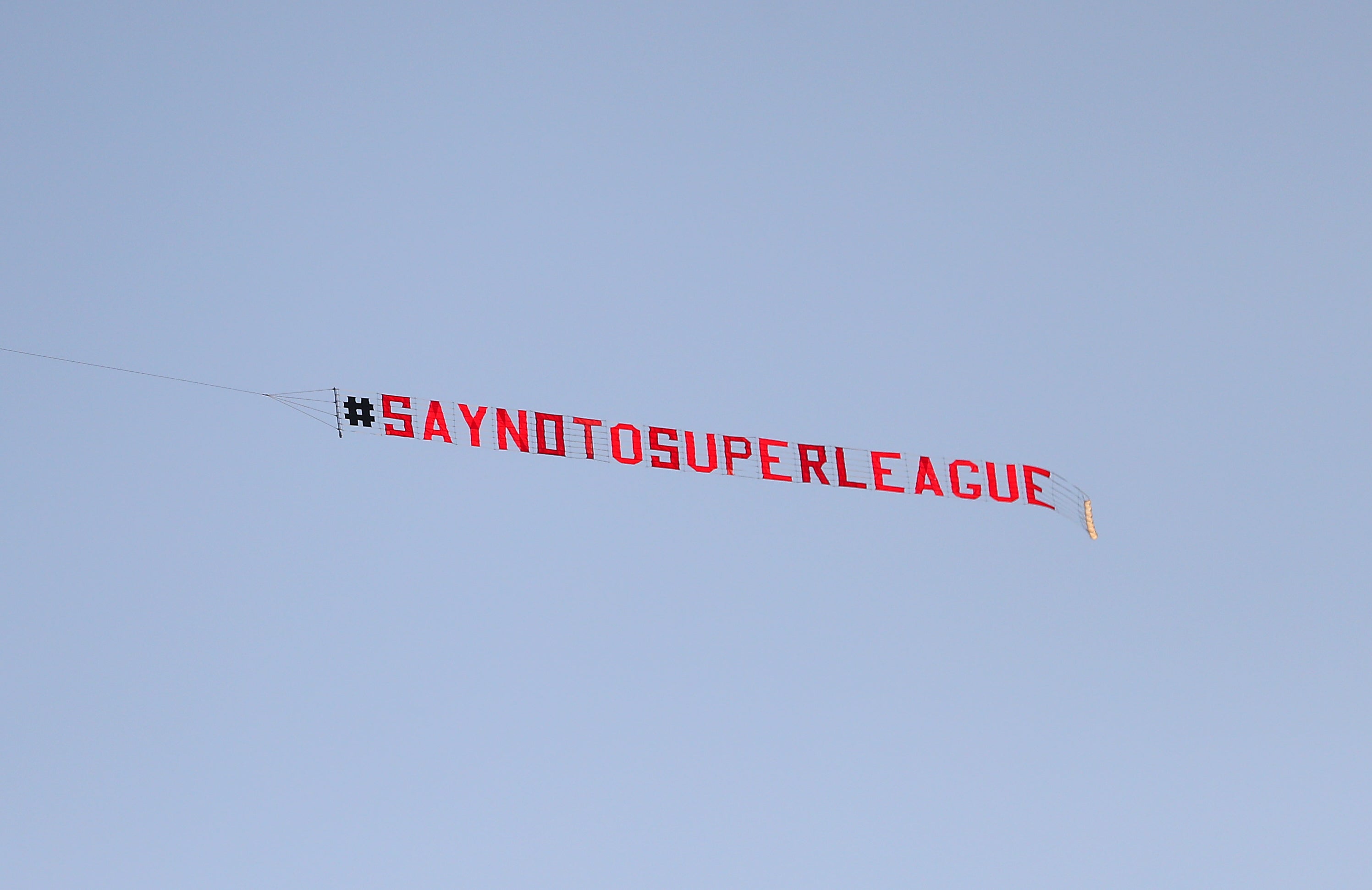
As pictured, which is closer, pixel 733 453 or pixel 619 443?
pixel 619 443

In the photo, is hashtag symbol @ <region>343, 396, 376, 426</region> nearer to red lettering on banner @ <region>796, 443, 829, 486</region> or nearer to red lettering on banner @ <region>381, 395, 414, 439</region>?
red lettering on banner @ <region>381, 395, 414, 439</region>

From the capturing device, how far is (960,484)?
1274 cm

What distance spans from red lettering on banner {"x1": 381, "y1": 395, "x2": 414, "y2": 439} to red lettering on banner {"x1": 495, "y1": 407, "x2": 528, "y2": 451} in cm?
64

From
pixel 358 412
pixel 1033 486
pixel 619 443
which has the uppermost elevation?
pixel 358 412

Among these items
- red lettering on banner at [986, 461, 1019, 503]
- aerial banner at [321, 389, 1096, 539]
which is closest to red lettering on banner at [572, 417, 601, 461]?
aerial banner at [321, 389, 1096, 539]

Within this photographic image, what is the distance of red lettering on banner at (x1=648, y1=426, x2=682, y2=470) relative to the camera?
11.8 metres

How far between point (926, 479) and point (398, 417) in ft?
14.6

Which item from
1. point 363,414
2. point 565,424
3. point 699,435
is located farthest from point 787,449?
point 363,414

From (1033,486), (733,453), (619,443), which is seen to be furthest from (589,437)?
(1033,486)

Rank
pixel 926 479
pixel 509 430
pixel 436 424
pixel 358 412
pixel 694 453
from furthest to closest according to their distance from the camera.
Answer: pixel 926 479 → pixel 694 453 → pixel 509 430 → pixel 436 424 → pixel 358 412

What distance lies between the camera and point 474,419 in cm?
1121

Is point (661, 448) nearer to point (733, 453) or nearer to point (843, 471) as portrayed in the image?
point (733, 453)

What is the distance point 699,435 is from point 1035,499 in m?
3.00

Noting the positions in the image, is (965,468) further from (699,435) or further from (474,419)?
(474,419)
